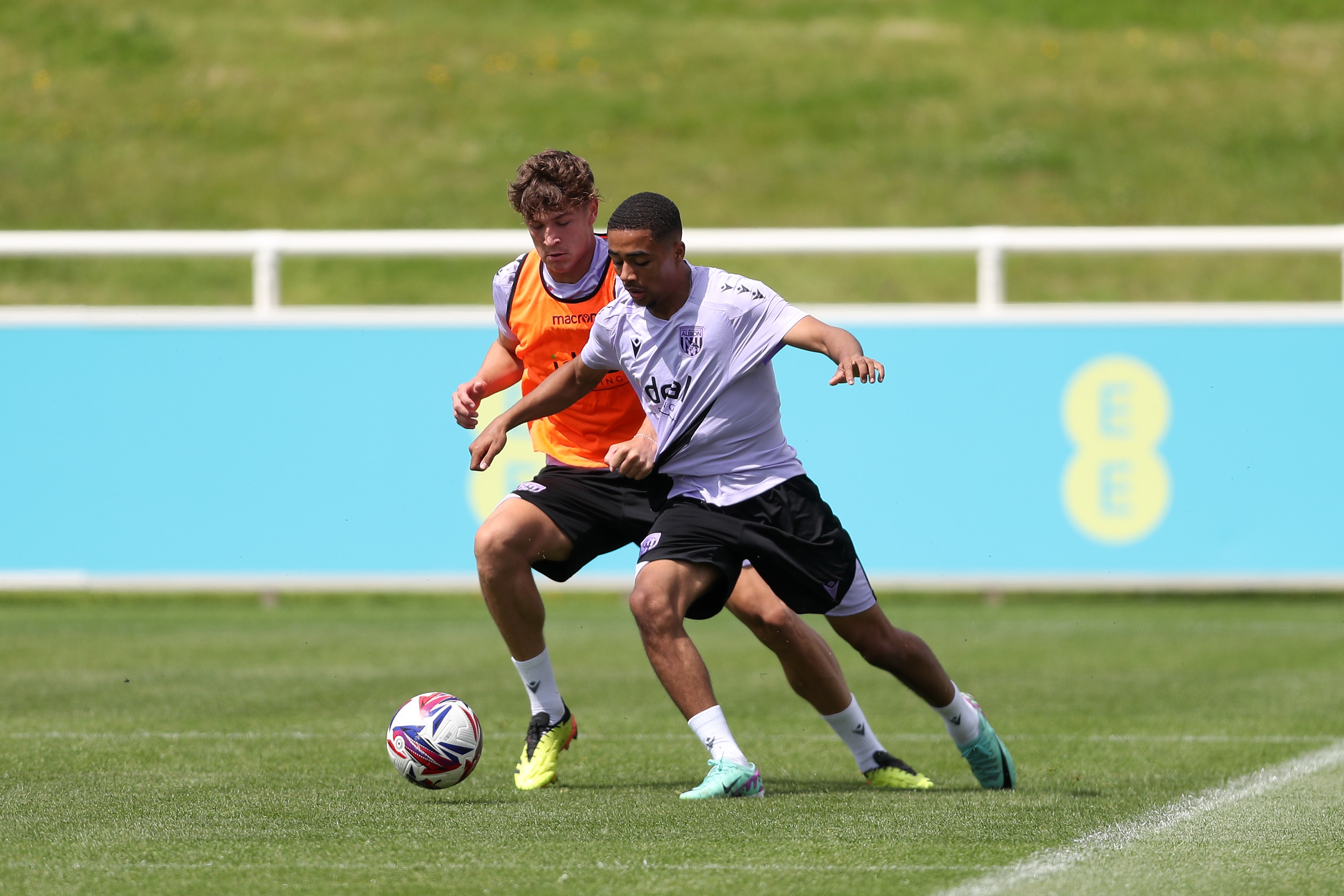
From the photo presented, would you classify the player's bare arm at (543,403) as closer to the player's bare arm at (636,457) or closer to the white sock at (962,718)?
the player's bare arm at (636,457)

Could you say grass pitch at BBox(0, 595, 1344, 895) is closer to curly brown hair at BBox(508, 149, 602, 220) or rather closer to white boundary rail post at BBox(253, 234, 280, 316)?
curly brown hair at BBox(508, 149, 602, 220)

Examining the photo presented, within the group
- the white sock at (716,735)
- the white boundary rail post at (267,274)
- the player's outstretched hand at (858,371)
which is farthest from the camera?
the white boundary rail post at (267,274)

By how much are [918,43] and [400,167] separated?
346 inches

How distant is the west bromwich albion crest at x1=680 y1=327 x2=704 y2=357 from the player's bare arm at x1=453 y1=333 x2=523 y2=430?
0.85 meters

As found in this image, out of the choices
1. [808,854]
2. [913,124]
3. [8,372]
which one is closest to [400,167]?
[913,124]

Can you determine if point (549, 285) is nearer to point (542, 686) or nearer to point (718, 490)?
point (718, 490)

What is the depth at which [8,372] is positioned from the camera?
41.7ft

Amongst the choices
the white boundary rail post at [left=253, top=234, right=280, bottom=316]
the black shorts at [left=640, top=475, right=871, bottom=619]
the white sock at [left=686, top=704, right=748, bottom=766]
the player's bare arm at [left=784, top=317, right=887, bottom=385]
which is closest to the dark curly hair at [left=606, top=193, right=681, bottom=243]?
the player's bare arm at [left=784, top=317, right=887, bottom=385]

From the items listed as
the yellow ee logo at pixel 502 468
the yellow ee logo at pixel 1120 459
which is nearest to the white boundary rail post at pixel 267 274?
the yellow ee logo at pixel 502 468

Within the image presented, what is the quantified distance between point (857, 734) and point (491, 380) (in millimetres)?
1810

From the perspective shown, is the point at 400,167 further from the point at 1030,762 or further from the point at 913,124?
the point at 1030,762

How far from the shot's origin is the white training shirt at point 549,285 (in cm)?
664

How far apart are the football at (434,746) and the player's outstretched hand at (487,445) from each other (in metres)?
0.83

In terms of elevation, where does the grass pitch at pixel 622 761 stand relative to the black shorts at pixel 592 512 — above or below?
below
